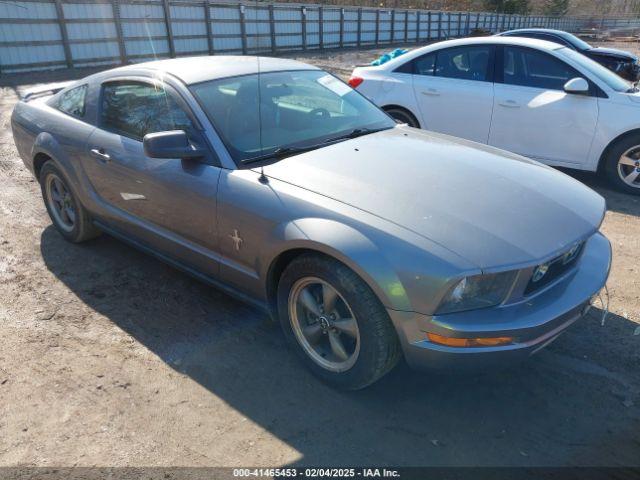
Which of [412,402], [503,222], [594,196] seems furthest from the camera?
[594,196]

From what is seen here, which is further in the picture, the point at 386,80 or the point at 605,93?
the point at 386,80

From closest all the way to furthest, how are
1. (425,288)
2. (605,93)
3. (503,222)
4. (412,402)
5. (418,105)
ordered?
→ 1. (425,288)
2. (503,222)
3. (412,402)
4. (605,93)
5. (418,105)

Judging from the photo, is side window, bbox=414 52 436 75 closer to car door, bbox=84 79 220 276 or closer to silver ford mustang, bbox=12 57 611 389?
silver ford mustang, bbox=12 57 611 389

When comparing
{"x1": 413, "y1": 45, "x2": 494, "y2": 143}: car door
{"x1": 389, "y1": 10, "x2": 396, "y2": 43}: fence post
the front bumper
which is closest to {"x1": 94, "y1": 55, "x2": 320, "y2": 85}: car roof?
the front bumper

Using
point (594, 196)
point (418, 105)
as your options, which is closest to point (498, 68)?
point (418, 105)

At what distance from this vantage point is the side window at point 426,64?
660cm

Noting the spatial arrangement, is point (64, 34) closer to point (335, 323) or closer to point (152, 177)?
point (152, 177)

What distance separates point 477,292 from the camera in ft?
7.49

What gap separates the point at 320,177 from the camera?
2.80 metres

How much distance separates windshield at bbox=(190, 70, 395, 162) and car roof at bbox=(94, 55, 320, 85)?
70 mm

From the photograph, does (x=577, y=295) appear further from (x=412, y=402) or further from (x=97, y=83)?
(x=97, y=83)

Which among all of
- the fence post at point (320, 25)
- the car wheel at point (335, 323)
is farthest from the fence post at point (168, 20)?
the car wheel at point (335, 323)

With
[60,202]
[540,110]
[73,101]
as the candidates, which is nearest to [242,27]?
[540,110]

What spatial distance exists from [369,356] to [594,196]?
1.68 m
